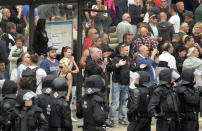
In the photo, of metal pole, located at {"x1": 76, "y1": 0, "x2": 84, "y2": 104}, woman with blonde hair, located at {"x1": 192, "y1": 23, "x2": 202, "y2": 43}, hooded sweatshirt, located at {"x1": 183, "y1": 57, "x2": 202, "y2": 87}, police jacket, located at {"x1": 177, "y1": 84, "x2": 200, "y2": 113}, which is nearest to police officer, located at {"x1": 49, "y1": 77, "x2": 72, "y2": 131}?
police jacket, located at {"x1": 177, "y1": 84, "x2": 200, "y2": 113}

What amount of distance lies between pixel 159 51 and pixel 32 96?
7598mm

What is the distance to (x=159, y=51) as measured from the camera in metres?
19.5

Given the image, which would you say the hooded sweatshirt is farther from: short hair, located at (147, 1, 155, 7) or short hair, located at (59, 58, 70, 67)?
short hair, located at (147, 1, 155, 7)

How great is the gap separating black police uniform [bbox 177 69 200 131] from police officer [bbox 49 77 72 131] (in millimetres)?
2997

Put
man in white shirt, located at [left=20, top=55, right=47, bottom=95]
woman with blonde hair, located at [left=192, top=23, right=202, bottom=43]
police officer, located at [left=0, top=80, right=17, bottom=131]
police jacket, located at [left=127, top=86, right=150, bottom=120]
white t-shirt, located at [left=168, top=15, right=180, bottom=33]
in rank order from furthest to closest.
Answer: white t-shirt, located at [left=168, top=15, right=180, bottom=33]
woman with blonde hair, located at [left=192, top=23, right=202, bottom=43]
man in white shirt, located at [left=20, top=55, right=47, bottom=95]
police jacket, located at [left=127, top=86, right=150, bottom=120]
police officer, located at [left=0, top=80, right=17, bottom=131]

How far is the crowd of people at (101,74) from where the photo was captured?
1320cm

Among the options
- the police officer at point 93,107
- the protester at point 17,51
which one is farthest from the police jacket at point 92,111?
the protester at point 17,51

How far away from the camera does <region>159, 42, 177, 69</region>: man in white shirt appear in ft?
57.1

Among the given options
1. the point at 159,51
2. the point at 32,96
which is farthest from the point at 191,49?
the point at 32,96

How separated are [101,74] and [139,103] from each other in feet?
6.90

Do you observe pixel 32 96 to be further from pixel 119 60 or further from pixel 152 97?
pixel 119 60

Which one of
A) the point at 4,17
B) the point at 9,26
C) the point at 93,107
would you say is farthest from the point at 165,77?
the point at 4,17

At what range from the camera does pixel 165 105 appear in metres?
14.1

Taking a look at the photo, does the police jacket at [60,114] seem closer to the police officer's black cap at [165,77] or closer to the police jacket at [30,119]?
the police jacket at [30,119]
